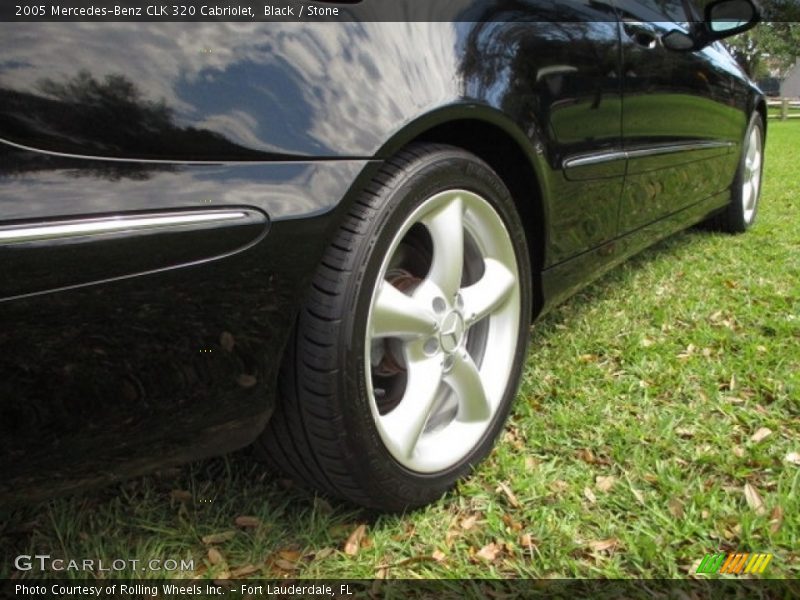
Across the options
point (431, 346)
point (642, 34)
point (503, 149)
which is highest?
point (642, 34)

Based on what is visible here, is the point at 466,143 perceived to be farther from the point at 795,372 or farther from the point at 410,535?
the point at 795,372

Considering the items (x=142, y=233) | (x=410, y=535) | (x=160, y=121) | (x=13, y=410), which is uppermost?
(x=160, y=121)

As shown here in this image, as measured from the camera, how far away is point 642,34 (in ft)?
8.09

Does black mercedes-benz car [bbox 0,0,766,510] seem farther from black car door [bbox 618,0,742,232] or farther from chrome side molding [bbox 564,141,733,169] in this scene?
black car door [bbox 618,0,742,232]

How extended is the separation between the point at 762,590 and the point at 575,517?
394 millimetres

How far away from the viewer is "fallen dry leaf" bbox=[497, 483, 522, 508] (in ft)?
5.56

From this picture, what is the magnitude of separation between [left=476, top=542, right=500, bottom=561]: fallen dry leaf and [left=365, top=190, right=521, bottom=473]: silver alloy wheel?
201 mm

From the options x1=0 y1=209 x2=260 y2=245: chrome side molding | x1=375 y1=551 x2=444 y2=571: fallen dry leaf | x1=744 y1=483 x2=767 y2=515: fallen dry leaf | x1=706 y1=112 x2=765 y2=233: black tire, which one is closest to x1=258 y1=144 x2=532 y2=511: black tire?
x1=375 y1=551 x2=444 y2=571: fallen dry leaf

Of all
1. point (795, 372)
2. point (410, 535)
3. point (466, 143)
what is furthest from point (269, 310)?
point (795, 372)

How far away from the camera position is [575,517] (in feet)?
5.37

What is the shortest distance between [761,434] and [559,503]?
656 millimetres

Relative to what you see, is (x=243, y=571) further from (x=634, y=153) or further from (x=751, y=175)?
(x=751, y=175)

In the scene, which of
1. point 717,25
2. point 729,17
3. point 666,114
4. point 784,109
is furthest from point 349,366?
point 784,109

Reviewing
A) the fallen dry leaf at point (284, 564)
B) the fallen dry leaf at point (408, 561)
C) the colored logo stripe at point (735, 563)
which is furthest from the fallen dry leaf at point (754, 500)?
the fallen dry leaf at point (284, 564)
